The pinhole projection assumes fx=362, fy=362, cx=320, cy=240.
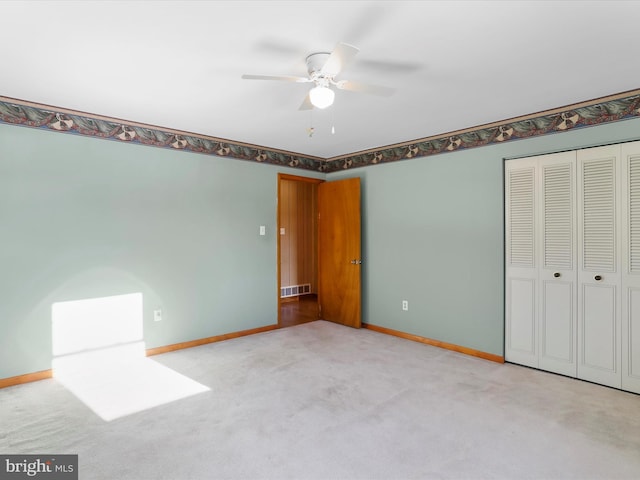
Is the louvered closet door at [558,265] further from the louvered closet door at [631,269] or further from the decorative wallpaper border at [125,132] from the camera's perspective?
the decorative wallpaper border at [125,132]

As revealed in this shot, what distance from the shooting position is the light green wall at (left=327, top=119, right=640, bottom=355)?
3676 millimetres

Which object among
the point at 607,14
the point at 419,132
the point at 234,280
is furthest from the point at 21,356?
the point at 607,14

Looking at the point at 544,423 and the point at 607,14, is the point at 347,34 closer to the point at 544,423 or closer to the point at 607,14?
the point at 607,14

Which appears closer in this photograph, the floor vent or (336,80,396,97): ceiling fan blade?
(336,80,396,97): ceiling fan blade

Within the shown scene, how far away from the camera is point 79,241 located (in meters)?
3.40

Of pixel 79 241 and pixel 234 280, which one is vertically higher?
pixel 79 241

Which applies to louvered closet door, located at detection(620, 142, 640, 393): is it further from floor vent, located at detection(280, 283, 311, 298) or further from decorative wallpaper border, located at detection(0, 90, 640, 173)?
floor vent, located at detection(280, 283, 311, 298)

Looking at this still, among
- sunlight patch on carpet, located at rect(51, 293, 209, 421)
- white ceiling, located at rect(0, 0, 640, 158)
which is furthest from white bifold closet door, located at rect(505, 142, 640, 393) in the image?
sunlight patch on carpet, located at rect(51, 293, 209, 421)

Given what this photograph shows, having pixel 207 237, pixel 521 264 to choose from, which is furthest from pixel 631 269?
pixel 207 237

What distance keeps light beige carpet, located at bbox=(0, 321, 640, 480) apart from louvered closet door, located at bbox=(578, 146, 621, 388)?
0.70 feet

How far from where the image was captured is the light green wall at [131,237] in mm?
3115

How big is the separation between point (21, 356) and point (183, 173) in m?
2.25

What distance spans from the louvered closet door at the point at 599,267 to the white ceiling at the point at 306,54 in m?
0.64

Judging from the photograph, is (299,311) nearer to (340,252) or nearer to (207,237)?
(340,252)
